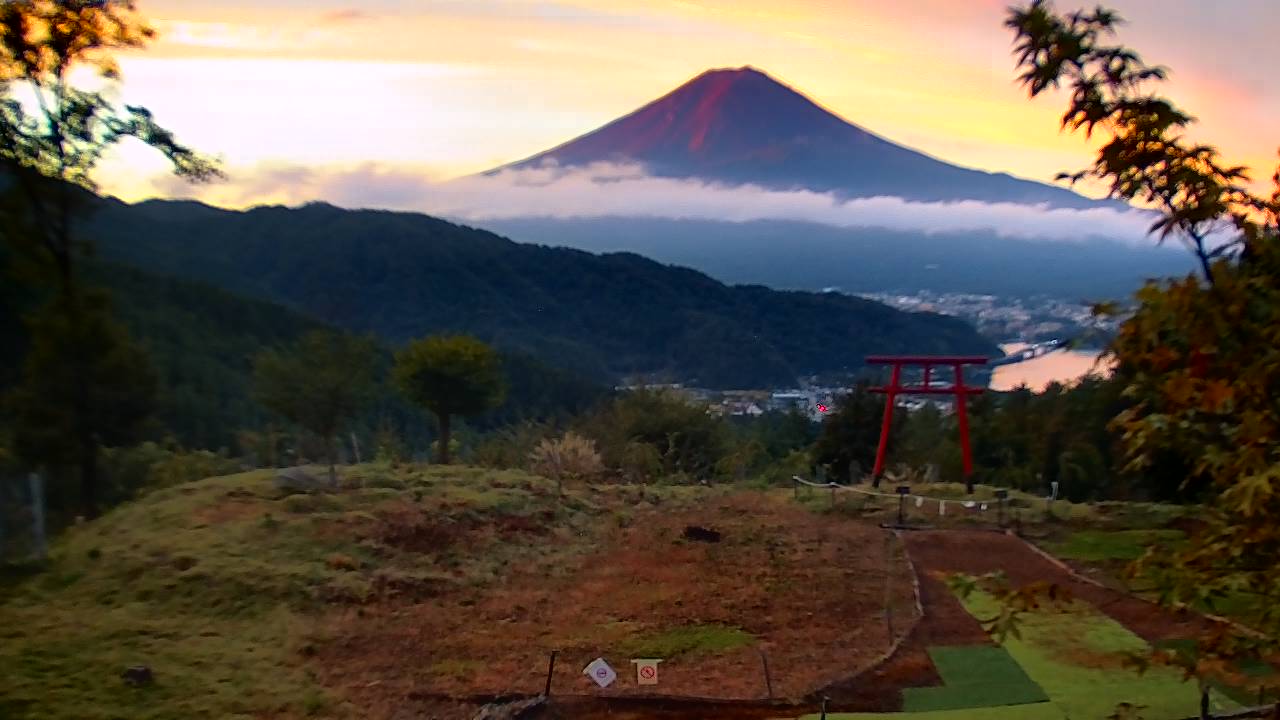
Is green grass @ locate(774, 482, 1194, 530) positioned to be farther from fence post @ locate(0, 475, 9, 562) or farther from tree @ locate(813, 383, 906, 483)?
fence post @ locate(0, 475, 9, 562)

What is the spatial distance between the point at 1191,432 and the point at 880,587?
7481 mm

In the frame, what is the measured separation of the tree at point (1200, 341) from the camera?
2.21m

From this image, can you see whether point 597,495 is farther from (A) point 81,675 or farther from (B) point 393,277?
(B) point 393,277

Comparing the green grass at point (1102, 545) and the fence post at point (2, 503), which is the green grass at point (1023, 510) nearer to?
the green grass at point (1102, 545)

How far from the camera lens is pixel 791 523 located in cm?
1238

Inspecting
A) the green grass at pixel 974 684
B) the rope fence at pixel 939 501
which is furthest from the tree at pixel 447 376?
the green grass at pixel 974 684

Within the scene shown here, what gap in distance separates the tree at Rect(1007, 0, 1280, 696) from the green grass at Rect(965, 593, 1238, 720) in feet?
9.91

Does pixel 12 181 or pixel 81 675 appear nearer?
pixel 81 675

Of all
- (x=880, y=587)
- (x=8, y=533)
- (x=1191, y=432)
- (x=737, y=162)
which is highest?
(x=737, y=162)

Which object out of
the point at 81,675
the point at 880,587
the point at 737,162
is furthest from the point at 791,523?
the point at 737,162

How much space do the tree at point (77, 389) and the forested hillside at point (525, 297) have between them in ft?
115

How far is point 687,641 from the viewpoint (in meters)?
7.84

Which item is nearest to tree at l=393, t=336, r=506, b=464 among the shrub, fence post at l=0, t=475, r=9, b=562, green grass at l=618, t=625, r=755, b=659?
the shrub

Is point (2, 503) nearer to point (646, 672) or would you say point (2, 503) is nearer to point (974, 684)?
point (646, 672)
